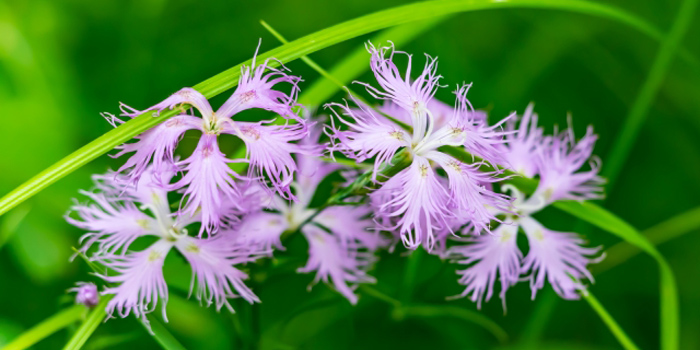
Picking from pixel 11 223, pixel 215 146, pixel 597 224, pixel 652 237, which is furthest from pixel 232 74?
pixel 652 237

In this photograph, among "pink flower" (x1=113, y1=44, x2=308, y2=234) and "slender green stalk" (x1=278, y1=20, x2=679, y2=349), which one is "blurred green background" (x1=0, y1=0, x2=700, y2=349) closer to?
"slender green stalk" (x1=278, y1=20, x2=679, y2=349)

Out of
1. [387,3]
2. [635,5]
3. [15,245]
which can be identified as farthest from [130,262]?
[635,5]

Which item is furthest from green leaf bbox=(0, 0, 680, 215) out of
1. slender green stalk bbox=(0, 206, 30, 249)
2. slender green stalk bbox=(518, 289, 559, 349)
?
slender green stalk bbox=(518, 289, 559, 349)

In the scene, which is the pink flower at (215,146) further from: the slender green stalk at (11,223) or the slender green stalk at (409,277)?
the slender green stalk at (11,223)

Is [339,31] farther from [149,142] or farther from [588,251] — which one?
[588,251]

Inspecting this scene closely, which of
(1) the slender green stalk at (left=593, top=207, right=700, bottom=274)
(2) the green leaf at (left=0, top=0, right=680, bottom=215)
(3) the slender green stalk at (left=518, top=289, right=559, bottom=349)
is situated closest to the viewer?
(2) the green leaf at (left=0, top=0, right=680, bottom=215)
